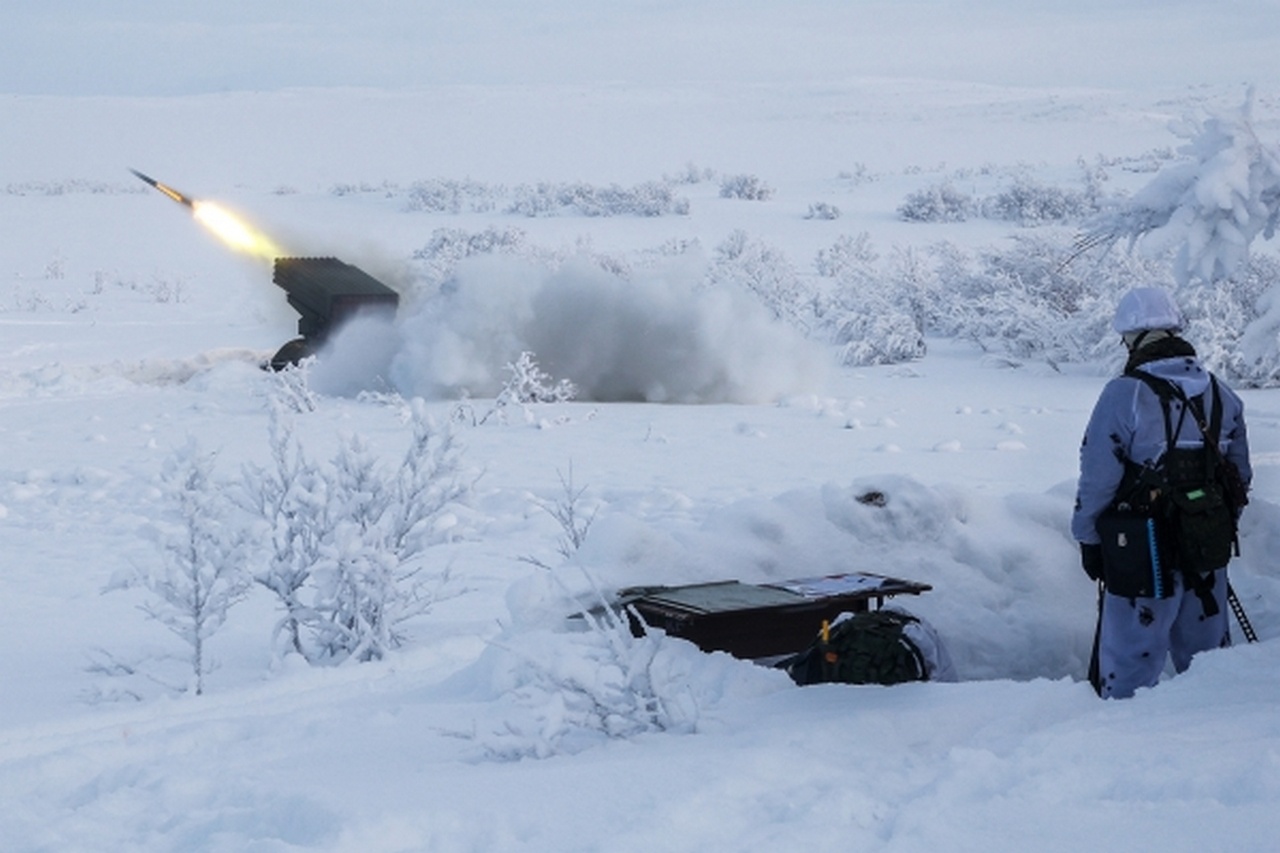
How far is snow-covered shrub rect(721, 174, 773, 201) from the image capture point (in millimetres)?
46500

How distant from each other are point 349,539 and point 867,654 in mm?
3458

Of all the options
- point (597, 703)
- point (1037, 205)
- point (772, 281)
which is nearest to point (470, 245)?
point (772, 281)

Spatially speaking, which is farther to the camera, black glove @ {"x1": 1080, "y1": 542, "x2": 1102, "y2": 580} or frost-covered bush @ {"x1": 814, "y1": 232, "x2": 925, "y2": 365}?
frost-covered bush @ {"x1": 814, "y1": 232, "x2": 925, "y2": 365}

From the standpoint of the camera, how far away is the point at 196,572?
7887mm

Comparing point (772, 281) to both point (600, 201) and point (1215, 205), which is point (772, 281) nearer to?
point (1215, 205)

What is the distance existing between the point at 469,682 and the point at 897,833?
9.42 ft

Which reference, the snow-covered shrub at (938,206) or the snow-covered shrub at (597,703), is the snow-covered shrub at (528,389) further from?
the snow-covered shrub at (938,206)

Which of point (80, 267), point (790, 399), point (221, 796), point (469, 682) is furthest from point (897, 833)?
point (80, 267)

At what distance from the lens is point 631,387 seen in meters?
18.8

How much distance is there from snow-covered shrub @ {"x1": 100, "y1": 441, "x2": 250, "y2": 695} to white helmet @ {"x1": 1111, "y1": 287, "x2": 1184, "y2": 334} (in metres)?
4.70

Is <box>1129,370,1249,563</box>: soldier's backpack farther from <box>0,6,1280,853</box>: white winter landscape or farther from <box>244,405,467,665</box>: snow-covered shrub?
<box>244,405,467,665</box>: snow-covered shrub

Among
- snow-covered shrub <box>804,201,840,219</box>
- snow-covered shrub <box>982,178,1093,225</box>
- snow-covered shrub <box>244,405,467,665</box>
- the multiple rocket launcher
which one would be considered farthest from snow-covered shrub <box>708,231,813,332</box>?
snow-covered shrub <box>244,405,467,665</box>

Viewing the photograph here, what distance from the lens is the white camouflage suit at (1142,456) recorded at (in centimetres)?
523

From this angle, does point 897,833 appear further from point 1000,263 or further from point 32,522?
point 1000,263
